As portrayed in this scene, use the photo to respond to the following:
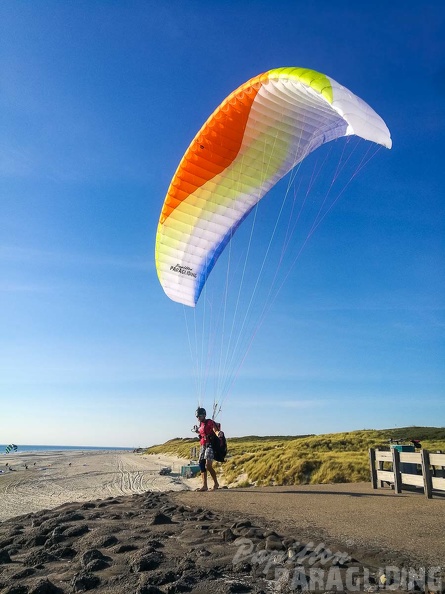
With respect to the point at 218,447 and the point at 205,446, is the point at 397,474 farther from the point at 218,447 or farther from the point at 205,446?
the point at 205,446

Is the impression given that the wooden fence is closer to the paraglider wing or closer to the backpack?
the backpack

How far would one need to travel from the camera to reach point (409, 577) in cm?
403

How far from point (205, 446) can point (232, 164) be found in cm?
722

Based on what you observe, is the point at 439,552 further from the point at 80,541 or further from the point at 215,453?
the point at 215,453

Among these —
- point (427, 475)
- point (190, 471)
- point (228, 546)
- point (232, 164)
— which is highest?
point (232, 164)

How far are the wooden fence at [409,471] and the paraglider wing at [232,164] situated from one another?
256 inches

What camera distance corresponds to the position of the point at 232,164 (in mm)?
12141

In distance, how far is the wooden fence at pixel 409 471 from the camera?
827 centimetres

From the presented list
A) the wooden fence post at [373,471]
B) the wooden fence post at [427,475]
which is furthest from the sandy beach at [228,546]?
the wooden fence post at [373,471]

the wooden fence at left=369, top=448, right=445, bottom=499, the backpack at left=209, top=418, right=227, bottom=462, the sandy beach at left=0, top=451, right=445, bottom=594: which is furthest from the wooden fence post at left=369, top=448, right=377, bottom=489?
the backpack at left=209, top=418, right=227, bottom=462

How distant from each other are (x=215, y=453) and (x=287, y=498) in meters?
2.31

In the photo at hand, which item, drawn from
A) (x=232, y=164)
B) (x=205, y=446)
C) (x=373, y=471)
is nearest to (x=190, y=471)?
(x=205, y=446)

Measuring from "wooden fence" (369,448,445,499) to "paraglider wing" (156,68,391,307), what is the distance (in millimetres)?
6507

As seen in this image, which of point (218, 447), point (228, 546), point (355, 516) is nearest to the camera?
point (228, 546)
